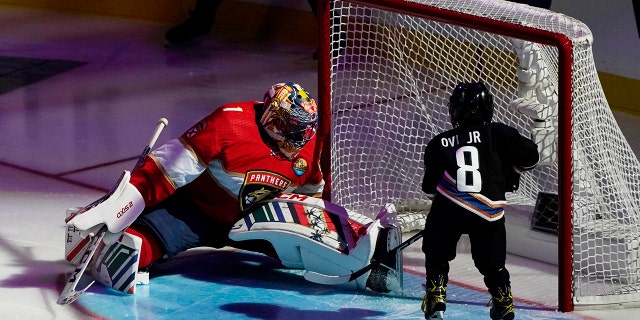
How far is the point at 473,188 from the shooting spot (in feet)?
14.0

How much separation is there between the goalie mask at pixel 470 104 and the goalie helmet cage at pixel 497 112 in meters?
0.34

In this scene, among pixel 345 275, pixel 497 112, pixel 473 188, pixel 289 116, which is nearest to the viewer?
pixel 473 188

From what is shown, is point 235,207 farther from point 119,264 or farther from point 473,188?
point 473,188

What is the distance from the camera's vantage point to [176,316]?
179 inches

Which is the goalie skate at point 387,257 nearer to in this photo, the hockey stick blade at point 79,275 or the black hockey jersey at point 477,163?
the black hockey jersey at point 477,163

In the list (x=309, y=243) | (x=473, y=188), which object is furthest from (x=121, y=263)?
(x=473, y=188)

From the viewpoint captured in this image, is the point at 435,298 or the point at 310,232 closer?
the point at 435,298

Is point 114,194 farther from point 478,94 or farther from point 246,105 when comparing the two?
point 478,94

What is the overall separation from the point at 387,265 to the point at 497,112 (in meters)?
1.15

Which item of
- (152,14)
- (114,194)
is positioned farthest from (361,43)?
(152,14)

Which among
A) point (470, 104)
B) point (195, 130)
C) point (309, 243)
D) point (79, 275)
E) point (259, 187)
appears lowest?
point (79, 275)

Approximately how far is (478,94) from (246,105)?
2.91 ft

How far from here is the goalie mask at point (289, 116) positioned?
4676mm

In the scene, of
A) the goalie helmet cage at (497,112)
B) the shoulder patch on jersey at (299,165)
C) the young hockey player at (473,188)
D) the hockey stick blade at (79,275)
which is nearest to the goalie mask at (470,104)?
the young hockey player at (473,188)
